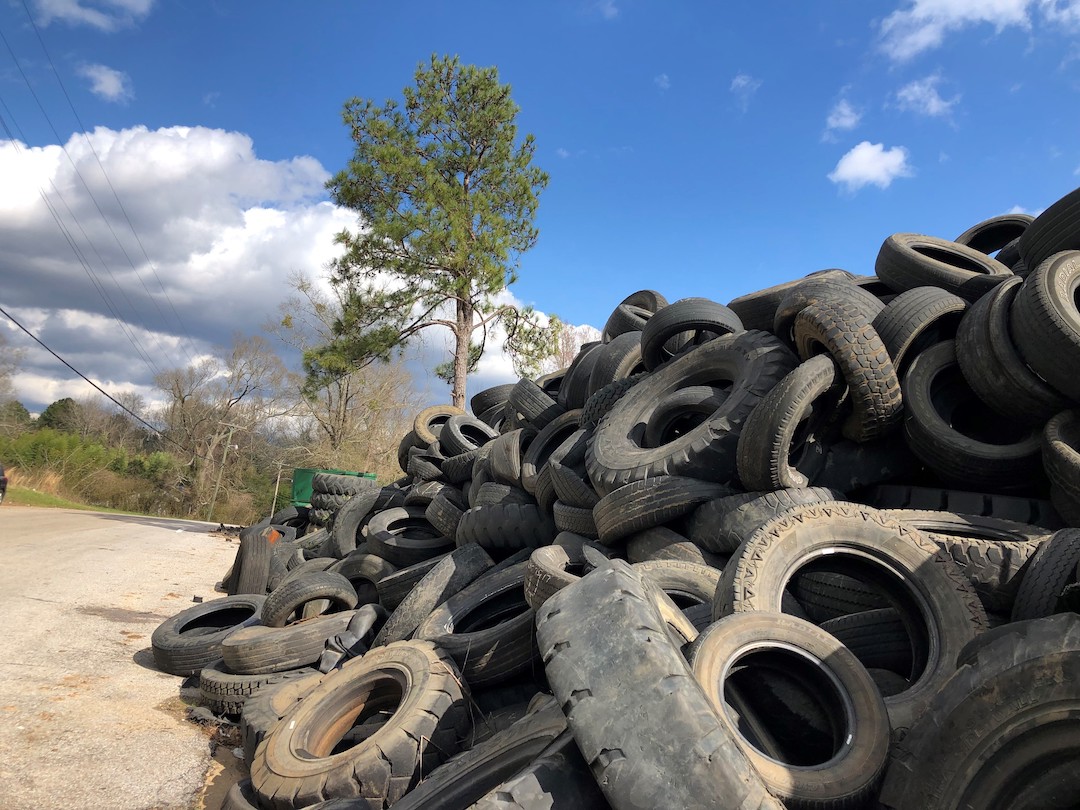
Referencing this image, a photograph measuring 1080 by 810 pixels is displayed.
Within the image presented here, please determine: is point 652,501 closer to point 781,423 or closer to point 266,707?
point 781,423

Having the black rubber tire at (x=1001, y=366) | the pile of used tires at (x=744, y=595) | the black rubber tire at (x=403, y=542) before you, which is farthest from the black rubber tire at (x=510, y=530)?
Result: the black rubber tire at (x=1001, y=366)

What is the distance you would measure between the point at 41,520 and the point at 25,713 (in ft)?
43.0

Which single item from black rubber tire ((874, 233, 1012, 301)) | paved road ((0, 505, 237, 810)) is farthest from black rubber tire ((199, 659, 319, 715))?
black rubber tire ((874, 233, 1012, 301))

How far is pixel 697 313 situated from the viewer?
5.91m

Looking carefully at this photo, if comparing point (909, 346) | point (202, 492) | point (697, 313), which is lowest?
point (202, 492)

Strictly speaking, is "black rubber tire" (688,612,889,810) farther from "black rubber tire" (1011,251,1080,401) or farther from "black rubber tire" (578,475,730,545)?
"black rubber tire" (1011,251,1080,401)

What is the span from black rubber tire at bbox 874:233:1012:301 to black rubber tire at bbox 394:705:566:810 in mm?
4939

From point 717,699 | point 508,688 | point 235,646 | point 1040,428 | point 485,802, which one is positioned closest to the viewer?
point 485,802

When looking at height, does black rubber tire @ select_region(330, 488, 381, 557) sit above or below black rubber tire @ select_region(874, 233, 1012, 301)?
below

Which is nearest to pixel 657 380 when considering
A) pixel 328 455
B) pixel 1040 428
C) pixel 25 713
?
pixel 1040 428

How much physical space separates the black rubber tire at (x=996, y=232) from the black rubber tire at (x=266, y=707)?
26.0ft

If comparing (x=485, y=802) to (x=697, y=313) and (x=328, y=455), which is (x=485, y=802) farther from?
(x=328, y=455)

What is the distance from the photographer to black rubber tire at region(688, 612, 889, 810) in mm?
1931

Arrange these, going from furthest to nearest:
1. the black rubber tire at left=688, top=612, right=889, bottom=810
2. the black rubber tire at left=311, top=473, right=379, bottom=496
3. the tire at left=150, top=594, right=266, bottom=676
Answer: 1. the black rubber tire at left=311, top=473, right=379, bottom=496
2. the tire at left=150, top=594, right=266, bottom=676
3. the black rubber tire at left=688, top=612, right=889, bottom=810
